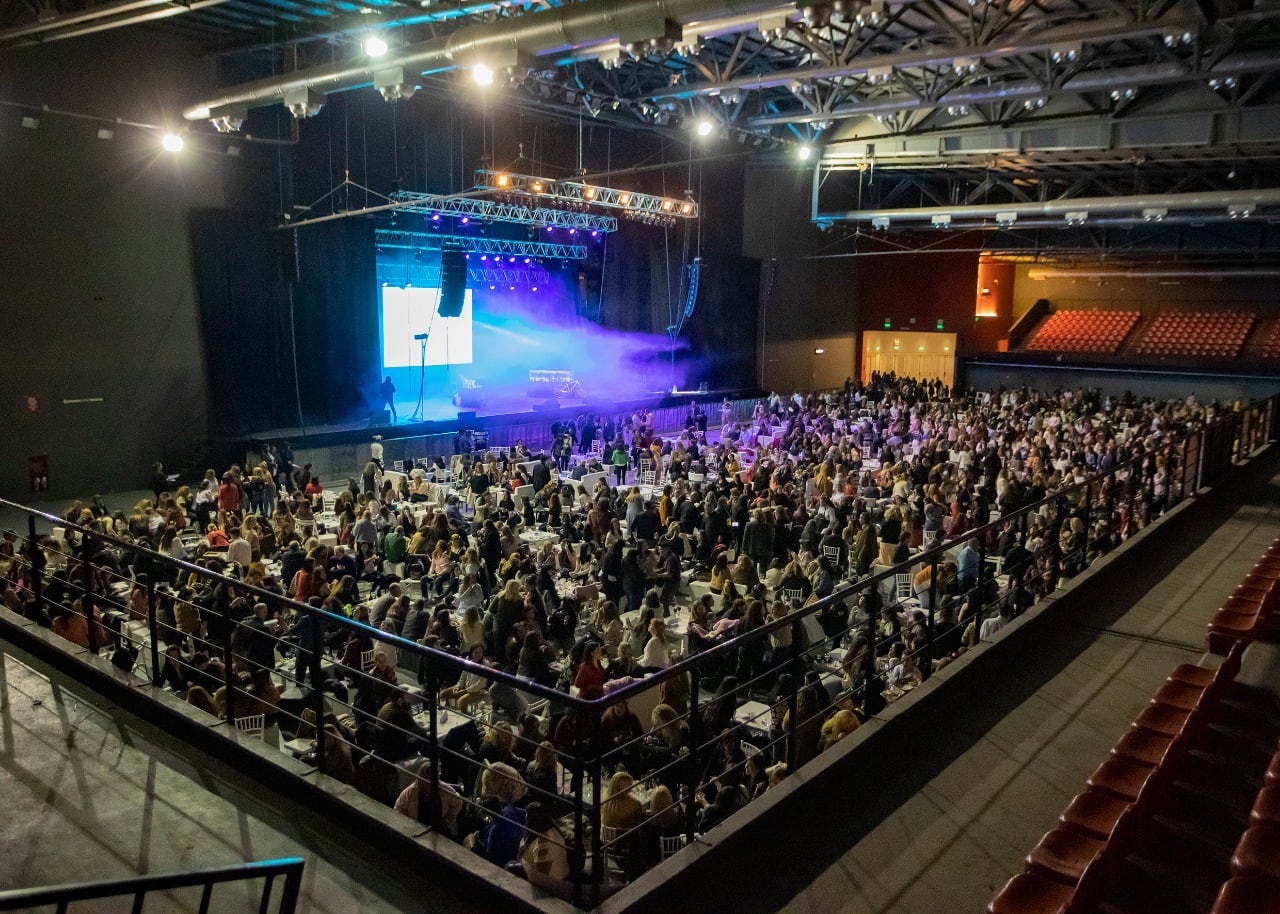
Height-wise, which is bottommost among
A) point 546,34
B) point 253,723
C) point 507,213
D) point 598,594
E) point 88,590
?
point 598,594

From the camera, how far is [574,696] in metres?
4.25

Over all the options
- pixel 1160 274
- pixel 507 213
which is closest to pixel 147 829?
pixel 507 213

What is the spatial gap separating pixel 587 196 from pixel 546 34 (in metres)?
13.0

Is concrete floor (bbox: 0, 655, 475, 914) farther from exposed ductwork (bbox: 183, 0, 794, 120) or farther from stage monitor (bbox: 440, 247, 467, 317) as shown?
stage monitor (bbox: 440, 247, 467, 317)

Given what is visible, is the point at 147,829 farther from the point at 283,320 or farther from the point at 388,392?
the point at 388,392

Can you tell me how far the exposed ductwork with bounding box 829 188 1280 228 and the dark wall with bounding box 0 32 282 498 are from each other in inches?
659

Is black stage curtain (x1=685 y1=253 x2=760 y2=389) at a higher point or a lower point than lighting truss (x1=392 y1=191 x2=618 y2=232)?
lower

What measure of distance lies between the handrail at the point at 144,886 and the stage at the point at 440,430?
1577 centimetres

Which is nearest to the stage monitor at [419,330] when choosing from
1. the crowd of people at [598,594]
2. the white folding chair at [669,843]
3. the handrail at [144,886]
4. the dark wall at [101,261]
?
the dark wall at [101,261]

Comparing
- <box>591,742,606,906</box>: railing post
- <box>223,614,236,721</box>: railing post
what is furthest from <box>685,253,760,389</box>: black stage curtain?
<box>591,742,606,906</box>: railing post

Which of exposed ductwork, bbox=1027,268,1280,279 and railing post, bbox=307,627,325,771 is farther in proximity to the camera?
exposed ductwork, bbox=1027,268,1280,279

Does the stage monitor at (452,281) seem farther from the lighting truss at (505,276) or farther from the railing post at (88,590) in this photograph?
the railing post at (88,590)

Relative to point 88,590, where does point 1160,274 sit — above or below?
above

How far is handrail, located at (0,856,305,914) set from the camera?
1933 mm
